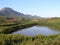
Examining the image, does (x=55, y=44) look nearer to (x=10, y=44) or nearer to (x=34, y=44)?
(x=34, y=44)

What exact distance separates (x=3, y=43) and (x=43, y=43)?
3.78 metres

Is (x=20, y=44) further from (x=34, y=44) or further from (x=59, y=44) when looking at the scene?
(x=59, y=44)

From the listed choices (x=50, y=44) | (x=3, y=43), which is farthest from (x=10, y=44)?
(x=50, y=44)

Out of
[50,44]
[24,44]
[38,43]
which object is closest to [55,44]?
[50,44]

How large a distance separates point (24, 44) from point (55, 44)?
2.97 m

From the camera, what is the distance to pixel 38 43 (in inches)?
565

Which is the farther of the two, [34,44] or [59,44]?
[59,44]

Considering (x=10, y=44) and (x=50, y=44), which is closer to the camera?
(x=50, y=44)

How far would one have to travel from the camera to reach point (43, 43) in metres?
14.4

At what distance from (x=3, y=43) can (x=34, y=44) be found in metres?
2.99

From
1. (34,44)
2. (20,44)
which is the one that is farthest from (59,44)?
(20,44)

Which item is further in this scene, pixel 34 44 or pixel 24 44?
pixel 24 44

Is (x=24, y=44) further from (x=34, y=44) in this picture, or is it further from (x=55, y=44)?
(x=55, y=44)

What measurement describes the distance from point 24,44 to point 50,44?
2536mm
